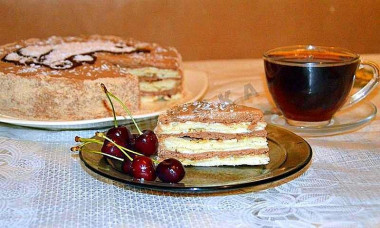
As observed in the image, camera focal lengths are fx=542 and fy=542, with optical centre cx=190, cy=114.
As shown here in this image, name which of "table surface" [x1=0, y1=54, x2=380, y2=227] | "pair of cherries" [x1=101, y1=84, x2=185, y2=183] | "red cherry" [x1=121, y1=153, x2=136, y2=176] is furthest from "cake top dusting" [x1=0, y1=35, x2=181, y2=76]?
"red cherry" [x1=121, y1=153, x2=136, y2=176]

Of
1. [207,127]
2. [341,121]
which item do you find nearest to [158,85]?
[341,121]

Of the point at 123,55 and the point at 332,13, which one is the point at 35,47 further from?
the point at 332,13

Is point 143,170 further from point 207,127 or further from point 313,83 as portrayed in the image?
point 313,83

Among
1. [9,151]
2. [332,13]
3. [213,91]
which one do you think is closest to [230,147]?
[9,151]

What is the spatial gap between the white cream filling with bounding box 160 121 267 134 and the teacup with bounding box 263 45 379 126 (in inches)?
11.9

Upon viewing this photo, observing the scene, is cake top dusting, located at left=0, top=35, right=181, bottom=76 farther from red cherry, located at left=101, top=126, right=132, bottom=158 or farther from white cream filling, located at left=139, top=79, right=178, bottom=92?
red cherry, located at left=101, top=126, right=132, bottom=158

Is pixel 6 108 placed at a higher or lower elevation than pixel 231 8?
lower

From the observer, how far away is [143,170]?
1.10 meters

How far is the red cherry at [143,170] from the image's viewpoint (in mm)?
1097

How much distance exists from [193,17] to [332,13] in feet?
2.45

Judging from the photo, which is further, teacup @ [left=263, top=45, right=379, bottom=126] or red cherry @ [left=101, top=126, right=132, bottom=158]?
teacup @ [left=263, top=45, right=379, bottom=126]

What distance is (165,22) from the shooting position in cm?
282

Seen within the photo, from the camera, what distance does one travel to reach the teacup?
59.8 inches

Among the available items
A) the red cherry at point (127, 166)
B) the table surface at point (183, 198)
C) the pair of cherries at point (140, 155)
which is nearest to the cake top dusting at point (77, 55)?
the table surface at point (183, 198)
